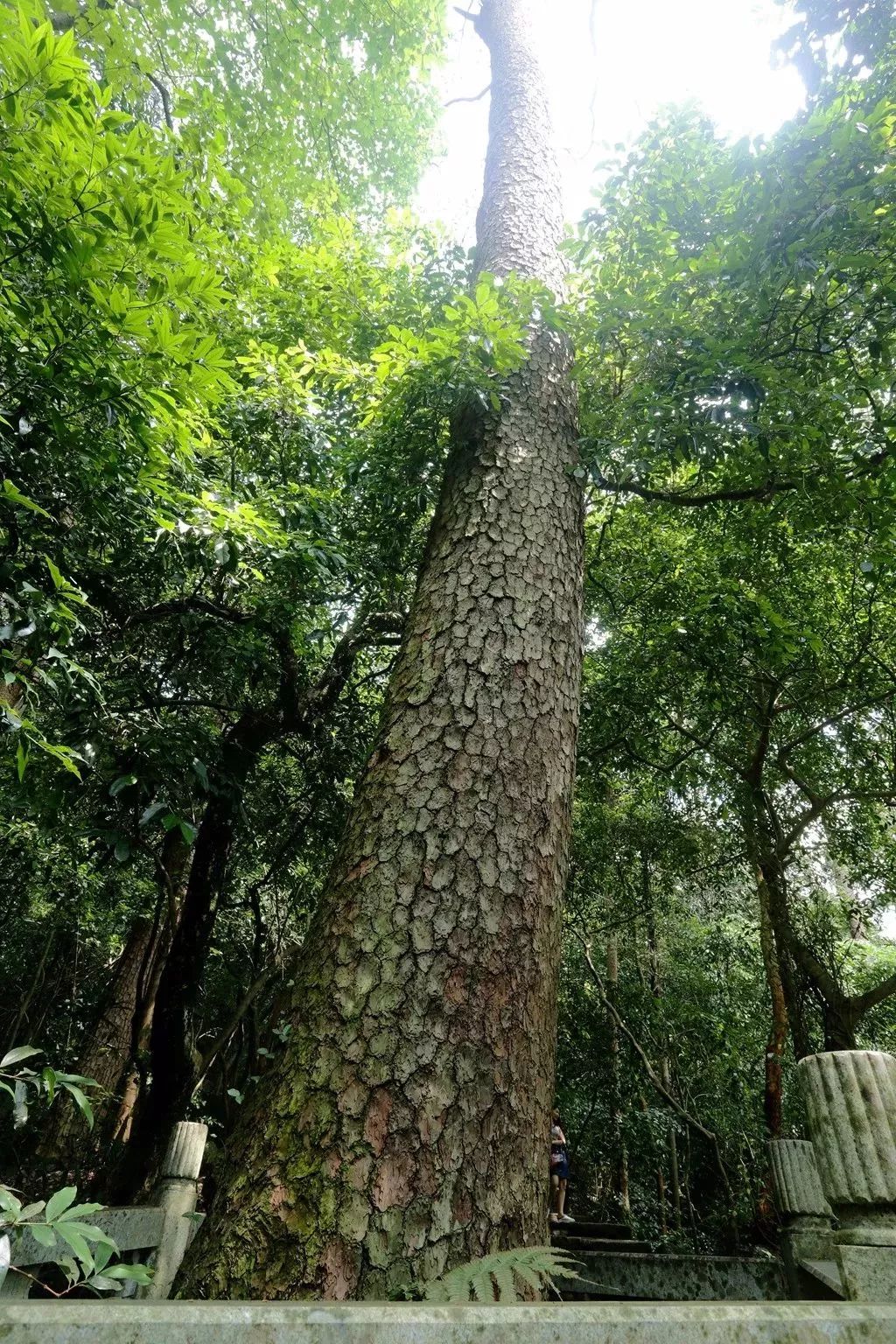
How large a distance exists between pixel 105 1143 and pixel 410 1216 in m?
8.10

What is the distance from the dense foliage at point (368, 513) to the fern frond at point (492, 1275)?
4.13 ft

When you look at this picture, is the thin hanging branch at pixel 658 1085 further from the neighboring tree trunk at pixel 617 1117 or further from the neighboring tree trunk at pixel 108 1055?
the neighboring tree trunk at pixel 108 1055

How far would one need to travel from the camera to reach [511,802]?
176 cm

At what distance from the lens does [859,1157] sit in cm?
146

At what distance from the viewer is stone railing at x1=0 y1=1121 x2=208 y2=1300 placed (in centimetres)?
332

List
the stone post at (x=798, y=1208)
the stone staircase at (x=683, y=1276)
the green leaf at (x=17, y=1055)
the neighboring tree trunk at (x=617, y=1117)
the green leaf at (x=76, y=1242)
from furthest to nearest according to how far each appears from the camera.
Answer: the neighboring tree trunk at (x=617, y=1117), the stone staircase at (x=683, y=1276), the stone post at (x=798, y=1208), the green leaf at (x=17, y=1055), the green leaf at (x=76, y=1242)

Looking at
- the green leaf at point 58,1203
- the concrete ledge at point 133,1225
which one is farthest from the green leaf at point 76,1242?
the concrete ledge at point 133,1225

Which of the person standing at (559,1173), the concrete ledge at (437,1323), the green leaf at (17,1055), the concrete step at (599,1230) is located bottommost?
the concrete ledge at (437,1323)

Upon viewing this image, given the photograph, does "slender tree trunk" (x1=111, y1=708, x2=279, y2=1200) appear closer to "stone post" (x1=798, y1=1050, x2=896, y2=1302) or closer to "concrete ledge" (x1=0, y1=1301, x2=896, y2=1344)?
"stone post" (x1=798, y1=1050, x2=896, y2=1302)

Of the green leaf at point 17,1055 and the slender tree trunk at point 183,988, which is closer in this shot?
the green leaf at point 17,1055

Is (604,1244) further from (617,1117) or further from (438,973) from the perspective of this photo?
(438,973)

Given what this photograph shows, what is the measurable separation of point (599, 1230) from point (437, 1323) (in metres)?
8.59

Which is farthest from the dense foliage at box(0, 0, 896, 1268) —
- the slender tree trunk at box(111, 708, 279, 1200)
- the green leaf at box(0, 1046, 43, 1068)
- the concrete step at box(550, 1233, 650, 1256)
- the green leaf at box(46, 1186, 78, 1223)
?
the green leaf at box(46, 1186, 78, 1223)

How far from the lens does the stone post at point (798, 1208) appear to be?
405 cm
